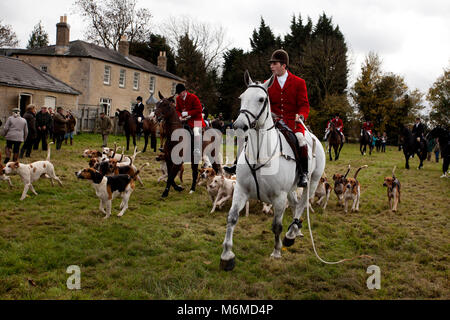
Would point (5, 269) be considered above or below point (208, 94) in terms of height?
below

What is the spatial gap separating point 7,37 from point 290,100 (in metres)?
57.0

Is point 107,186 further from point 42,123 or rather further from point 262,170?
point 42,123

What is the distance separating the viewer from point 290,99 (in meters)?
5.94

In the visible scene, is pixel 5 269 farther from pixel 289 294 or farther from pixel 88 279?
pixel 289 294

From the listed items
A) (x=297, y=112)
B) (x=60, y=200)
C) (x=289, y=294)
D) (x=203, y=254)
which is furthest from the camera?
(x=60, y=200)

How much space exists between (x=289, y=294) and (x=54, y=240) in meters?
4.02

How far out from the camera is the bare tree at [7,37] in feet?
161

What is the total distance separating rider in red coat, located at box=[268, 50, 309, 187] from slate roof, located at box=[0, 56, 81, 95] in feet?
76.8

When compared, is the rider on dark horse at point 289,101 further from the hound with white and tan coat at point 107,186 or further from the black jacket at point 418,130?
the black jacket at point 418,130

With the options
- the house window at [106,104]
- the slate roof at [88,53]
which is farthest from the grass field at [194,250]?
the house window at [106,104]

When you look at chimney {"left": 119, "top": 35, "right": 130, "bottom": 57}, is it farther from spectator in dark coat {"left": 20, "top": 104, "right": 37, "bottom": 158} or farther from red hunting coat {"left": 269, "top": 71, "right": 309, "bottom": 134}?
red hunting coat {"left": 269, "top": 71, "right": 309, "bottom": 134}

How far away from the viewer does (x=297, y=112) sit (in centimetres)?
609

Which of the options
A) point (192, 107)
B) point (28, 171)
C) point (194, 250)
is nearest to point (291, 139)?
point (194, 250)
